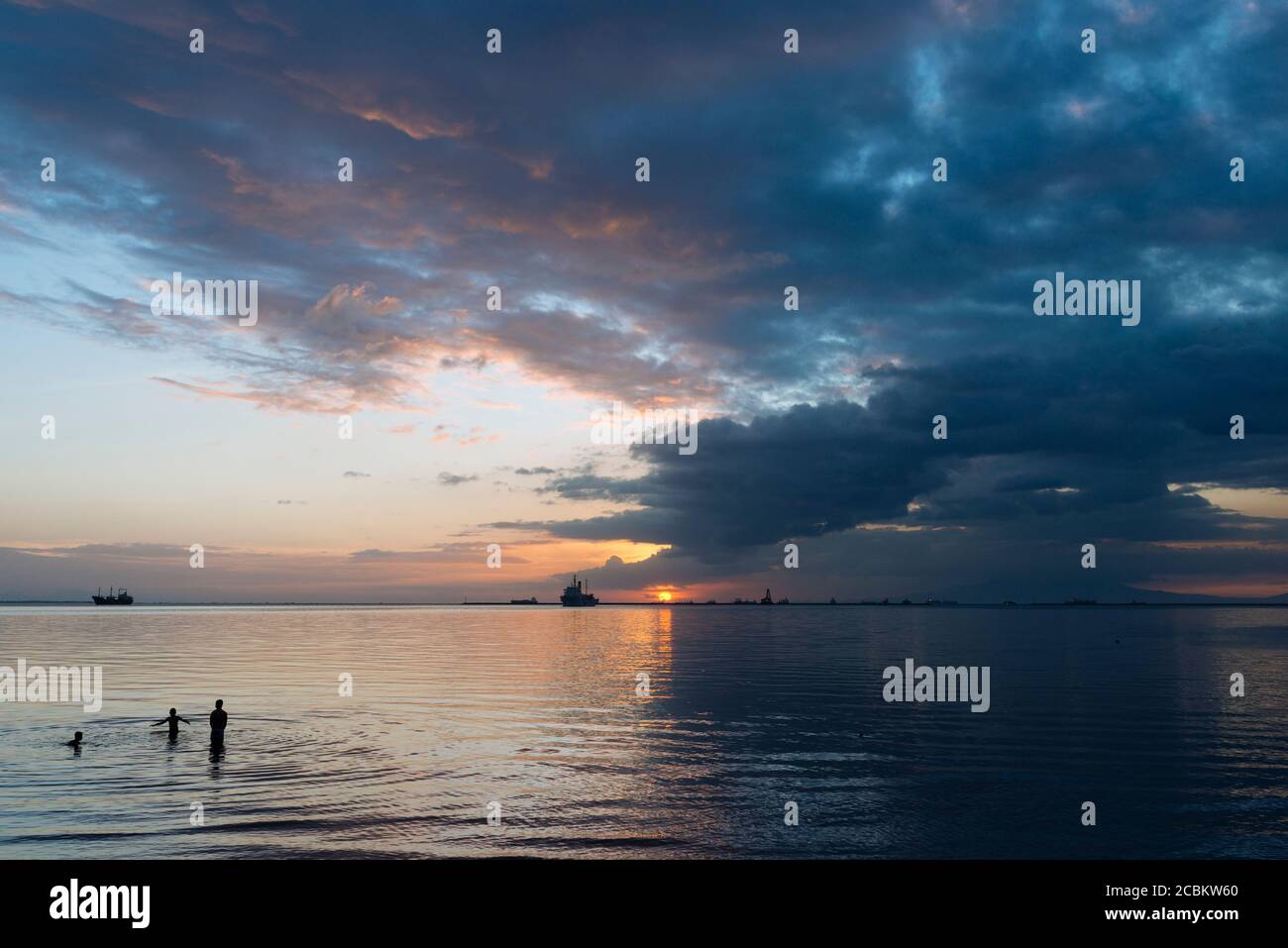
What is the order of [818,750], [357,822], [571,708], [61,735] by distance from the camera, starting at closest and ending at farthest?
[357,822] → [818,750] → [61,735] → [571,708]

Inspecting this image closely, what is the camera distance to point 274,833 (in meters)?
28.9

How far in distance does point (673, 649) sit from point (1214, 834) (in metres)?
110

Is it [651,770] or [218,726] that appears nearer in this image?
[651,770]

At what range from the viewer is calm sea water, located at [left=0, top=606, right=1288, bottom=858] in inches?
1117

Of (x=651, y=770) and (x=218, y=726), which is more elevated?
(x=218, y=726)

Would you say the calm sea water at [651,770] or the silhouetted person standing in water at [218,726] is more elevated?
the silhouetted person standing in water at [218,726]

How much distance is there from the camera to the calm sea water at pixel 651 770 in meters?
28.4

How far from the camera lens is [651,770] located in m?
40.0

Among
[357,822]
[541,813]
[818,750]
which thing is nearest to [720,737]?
[818,750]

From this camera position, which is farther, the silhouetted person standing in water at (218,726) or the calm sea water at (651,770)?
the silhouetted person standing in water at (218,726)

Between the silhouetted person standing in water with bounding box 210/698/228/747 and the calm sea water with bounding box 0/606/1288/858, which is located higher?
the silhouetted person standing in water with bounding box 210/698/228/747
